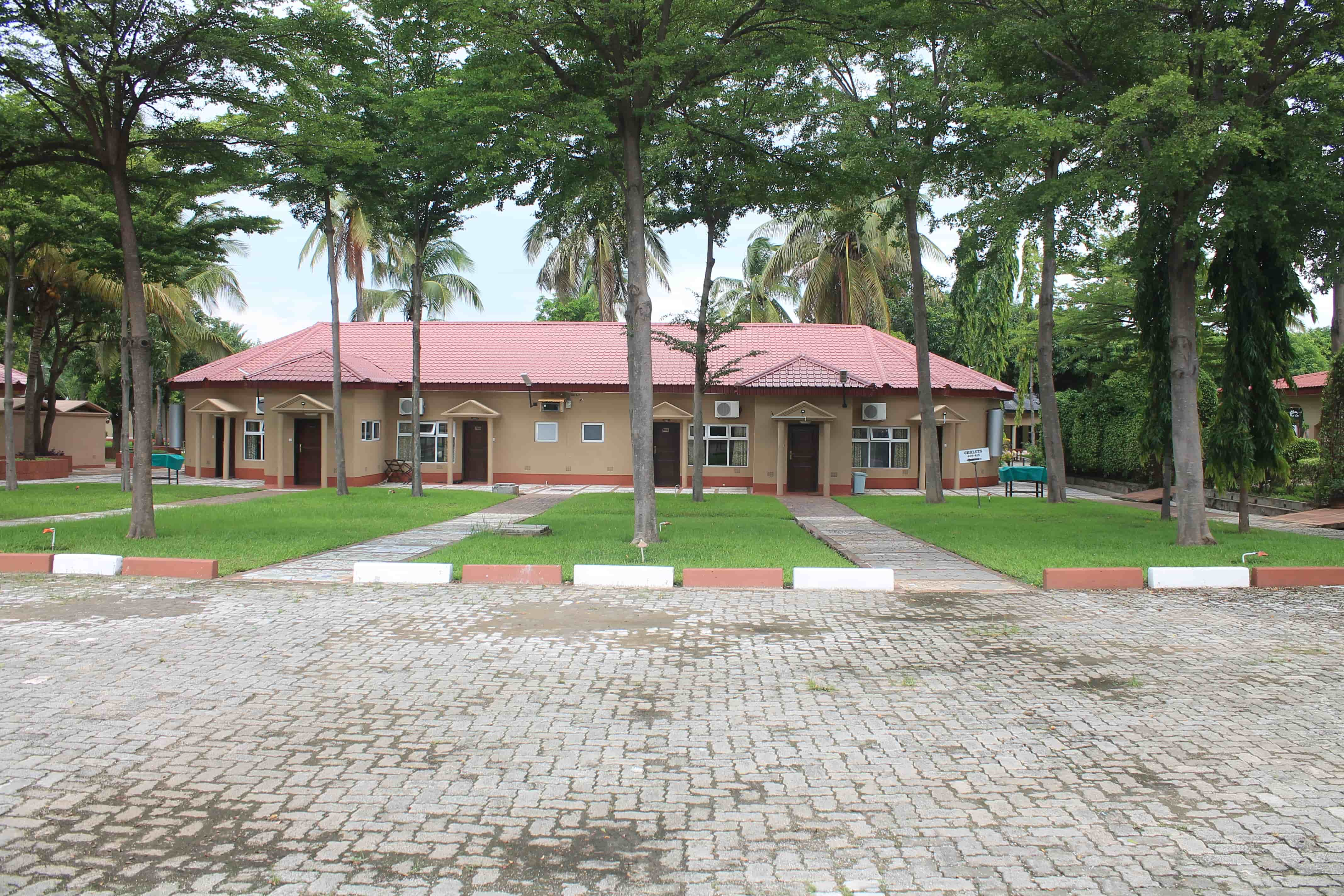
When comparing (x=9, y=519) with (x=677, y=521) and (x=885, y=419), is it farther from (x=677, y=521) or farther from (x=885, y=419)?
(x=885, y=419)

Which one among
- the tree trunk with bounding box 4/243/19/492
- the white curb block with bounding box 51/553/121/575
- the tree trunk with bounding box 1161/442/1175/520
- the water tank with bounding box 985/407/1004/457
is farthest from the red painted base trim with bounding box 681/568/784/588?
the tree trunk with bounding box 4/243/19/492

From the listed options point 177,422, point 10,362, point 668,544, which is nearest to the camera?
point 668,544

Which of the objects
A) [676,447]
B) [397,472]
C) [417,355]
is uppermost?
[417,355]

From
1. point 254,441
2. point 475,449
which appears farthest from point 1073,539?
point 254,441

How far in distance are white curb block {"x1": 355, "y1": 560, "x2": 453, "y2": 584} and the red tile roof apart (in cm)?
1487

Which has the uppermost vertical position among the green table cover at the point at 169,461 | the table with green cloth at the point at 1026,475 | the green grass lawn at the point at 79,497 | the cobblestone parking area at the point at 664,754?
the green table cover at the point at 169,461

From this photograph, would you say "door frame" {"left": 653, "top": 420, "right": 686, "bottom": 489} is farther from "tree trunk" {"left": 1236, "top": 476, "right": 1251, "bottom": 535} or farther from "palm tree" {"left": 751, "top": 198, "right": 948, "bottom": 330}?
"tree trunk" {"left": 1236, "top": 476, "right": 1251, "bottom": 535}

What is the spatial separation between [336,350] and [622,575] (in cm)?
1446

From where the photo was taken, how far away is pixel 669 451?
27000 mm

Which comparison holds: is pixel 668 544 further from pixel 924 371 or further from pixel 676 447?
pixel 676 447

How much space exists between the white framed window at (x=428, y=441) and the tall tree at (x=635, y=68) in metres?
15.1

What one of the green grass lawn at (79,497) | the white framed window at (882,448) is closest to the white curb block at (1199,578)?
the white framed window at (882,448)

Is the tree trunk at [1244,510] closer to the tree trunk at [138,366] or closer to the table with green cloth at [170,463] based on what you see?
the tree trunk at [138,366]

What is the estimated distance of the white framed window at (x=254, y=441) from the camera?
88.1 feet
